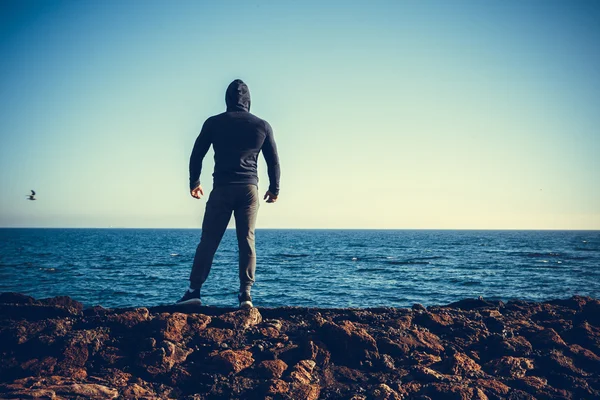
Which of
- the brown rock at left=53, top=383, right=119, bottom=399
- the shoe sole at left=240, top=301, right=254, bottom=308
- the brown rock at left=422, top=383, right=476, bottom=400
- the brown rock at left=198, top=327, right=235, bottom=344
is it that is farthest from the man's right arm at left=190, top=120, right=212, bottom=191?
the brown rock at left=422, top=383, right=476, bottom=400

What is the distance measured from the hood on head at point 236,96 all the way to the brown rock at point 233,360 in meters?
2.82

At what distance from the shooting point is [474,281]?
30.4 meters

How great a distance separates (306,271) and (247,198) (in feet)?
101

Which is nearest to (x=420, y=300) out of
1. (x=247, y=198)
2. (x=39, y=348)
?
(x=247, y=198)

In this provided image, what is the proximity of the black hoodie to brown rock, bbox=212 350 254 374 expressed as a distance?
197cm

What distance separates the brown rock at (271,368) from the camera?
3.78 m

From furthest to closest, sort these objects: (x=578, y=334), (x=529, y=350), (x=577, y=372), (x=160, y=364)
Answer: (x=578, y=334) → (x=529, y=350) → (x=577, y=372) → (x=160, y=364)

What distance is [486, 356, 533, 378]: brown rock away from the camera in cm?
413

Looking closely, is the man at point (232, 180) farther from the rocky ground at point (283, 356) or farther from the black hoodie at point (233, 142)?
the rocky ground at point (283, 356)

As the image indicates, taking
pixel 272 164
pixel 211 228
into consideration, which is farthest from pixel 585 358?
pixel 211 228

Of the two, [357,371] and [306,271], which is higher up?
[357,371]

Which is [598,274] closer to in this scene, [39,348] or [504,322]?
[504,322]

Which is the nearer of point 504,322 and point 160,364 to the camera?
point 160,364

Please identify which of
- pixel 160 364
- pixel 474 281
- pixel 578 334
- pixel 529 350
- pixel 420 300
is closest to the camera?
pixel 160 364
